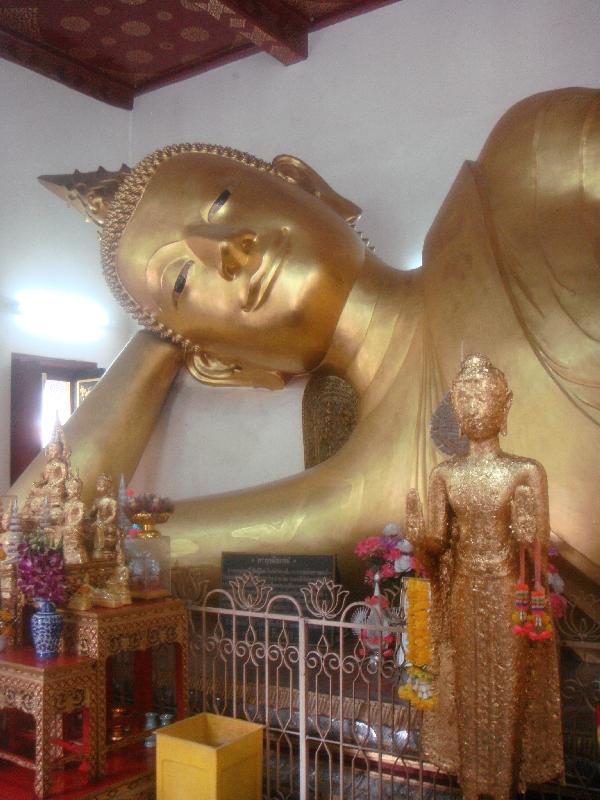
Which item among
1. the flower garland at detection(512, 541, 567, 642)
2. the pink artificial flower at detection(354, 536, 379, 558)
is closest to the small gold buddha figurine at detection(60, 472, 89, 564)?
the pink artificial flower at detection(354, 536, 379, 558)

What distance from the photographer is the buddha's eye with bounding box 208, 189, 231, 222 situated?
134 inches

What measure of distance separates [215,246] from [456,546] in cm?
173

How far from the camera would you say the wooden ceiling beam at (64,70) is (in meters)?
4.34

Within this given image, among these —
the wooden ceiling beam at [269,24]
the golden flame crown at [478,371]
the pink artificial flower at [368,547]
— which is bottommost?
the pink artificial flower at [368,547]

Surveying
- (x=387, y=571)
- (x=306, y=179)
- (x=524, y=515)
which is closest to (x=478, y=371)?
(x=524, y=515)

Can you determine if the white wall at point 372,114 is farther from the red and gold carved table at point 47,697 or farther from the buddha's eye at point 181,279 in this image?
the red and gold carved table at point 47,697

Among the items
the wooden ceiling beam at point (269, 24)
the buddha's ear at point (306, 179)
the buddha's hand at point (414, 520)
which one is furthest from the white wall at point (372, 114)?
the buddha's hand at point (414, 520)

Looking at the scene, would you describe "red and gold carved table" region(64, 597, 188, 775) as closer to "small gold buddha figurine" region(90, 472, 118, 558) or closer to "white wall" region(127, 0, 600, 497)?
"small gold buddha figurine" region(90, 472, 118, 558)

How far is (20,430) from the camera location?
4.22 m

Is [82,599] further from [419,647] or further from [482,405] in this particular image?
[482,405]

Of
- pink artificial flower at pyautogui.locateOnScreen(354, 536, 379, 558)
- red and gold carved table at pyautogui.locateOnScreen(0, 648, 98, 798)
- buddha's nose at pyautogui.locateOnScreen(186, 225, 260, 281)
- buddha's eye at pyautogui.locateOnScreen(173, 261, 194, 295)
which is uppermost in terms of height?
buddha's nose at pyautogui.locateOnScreen(186, 225, 260, 281)

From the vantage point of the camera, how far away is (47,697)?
224cm

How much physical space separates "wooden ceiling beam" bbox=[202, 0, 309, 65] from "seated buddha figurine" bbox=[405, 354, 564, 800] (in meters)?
2.64

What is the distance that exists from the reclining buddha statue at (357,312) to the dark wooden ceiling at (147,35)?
2.87ft
